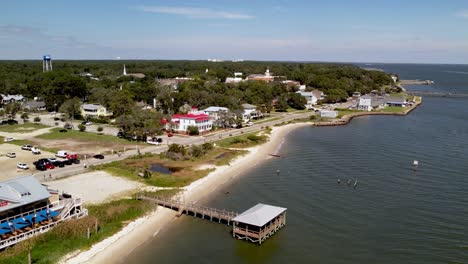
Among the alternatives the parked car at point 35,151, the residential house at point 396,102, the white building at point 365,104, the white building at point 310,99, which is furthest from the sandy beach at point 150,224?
the residential house at point 396,102

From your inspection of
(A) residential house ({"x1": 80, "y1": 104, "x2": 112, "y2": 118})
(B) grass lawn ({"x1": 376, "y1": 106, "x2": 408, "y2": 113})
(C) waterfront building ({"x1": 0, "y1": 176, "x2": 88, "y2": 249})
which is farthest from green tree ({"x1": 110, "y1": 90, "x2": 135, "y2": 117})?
(B) grass lawn ({"x1": 376, "y1": 106, "x2": 408, "y2": 113})

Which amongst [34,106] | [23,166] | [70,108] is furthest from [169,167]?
[34,106]

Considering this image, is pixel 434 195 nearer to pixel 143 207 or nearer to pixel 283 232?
pixel 283 232

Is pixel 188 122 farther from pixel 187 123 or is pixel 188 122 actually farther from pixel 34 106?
pixel 34 106

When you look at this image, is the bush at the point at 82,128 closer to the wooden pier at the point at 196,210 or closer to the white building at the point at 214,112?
the white building at the point at 214,112

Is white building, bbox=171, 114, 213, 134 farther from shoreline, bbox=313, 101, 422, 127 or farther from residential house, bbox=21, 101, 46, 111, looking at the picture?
residential house, bbox=21, 101, 46, 111
